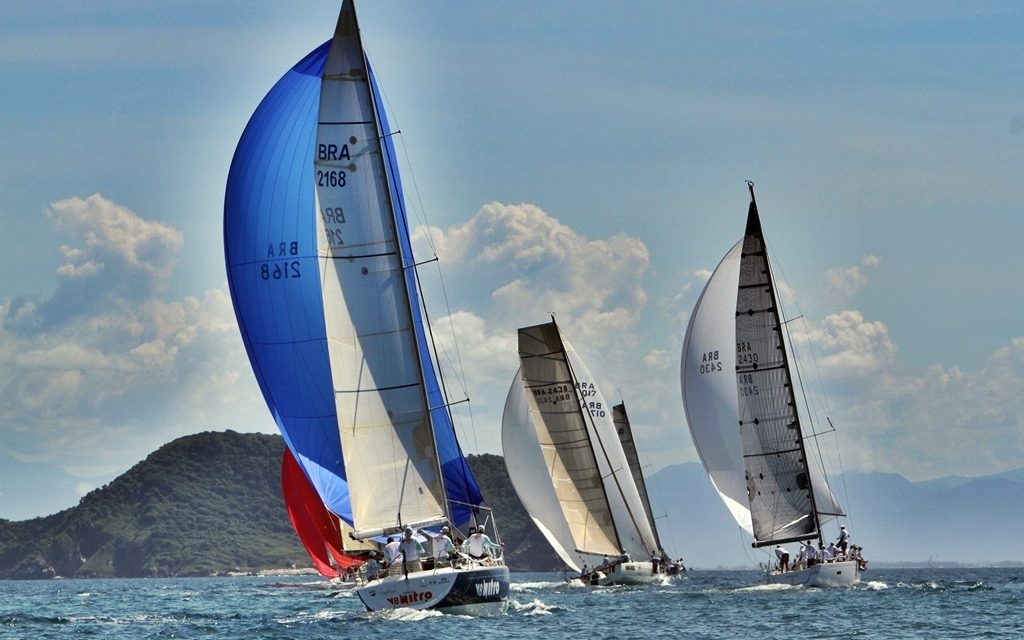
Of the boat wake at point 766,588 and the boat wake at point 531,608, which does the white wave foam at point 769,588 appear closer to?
the boat wake at point 766,588

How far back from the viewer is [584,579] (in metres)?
62.7

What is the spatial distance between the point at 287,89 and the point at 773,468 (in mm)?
21687

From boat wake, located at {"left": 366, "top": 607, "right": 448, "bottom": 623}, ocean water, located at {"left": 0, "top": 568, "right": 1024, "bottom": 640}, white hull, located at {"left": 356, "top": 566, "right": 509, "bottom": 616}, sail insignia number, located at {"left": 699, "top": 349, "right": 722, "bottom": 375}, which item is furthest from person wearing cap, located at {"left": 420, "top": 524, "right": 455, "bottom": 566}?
sail insignia number, located at {"left": 699, "top": 349, "right": 722, "bottom": 375}

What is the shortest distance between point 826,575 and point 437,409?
53.2ft

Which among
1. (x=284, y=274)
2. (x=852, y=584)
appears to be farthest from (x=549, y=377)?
(x=284, y=274)

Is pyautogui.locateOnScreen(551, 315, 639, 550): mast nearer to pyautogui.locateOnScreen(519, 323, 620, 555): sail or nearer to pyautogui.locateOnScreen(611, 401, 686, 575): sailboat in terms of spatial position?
pyautogui.locateOnScreen(519, 323, 620, 555): sail

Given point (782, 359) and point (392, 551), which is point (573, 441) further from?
point (392, 551)

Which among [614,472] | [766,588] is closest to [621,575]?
[614,472]

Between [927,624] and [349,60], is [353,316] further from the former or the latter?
[927,624]

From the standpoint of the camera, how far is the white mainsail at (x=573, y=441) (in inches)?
2429

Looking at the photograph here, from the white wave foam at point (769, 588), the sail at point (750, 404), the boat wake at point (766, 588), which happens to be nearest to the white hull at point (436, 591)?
the boat wake at point (766, 588)

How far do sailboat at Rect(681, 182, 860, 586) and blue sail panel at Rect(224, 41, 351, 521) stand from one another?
1749 cm

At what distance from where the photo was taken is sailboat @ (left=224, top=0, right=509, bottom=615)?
3972cm

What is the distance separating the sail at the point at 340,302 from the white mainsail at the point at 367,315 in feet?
0.08
